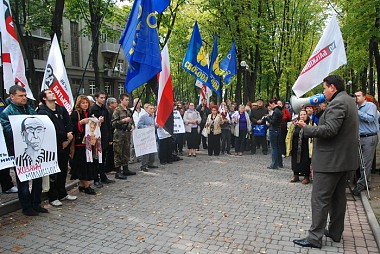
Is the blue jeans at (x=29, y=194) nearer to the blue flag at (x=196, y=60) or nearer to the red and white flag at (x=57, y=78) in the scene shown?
the red and white flag at (x=57, y=78)

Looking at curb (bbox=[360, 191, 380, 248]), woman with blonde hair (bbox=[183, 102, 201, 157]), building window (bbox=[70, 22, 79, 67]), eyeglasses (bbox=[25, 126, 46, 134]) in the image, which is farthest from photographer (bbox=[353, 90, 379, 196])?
building window (bbox=[70, 22, 79, 67])

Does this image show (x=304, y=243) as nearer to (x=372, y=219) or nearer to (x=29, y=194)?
(x=372, y=219)

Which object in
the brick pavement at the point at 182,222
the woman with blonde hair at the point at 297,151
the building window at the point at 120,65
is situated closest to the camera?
the brick pavement at the point at 182,222

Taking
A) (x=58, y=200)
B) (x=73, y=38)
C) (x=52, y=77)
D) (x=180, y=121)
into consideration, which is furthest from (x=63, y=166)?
(x=73, y=38)

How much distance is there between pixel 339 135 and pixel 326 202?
Result: 36.9 inches

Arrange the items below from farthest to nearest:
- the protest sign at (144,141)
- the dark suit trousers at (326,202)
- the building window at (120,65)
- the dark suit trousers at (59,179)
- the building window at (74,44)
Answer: the building window at (120,65) → the building window at (74,44) → the protest sign at (144,141) → the dark suit trousers at (59,179) → the dark suit trousers at (326,202)

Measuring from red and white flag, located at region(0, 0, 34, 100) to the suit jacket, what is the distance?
224 inches

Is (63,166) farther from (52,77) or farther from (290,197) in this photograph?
(290,197)

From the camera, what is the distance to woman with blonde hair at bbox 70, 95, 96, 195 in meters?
6.98

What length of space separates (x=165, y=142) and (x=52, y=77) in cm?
455

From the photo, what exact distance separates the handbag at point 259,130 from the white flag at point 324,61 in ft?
22.8

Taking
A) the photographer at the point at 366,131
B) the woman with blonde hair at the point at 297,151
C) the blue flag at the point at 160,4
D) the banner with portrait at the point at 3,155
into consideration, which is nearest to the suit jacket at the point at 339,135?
the photographer at the point at 366,131

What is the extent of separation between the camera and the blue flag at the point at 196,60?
11.5 m

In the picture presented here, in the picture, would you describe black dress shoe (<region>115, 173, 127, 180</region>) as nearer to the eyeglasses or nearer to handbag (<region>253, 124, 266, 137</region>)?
the eyeglasses
